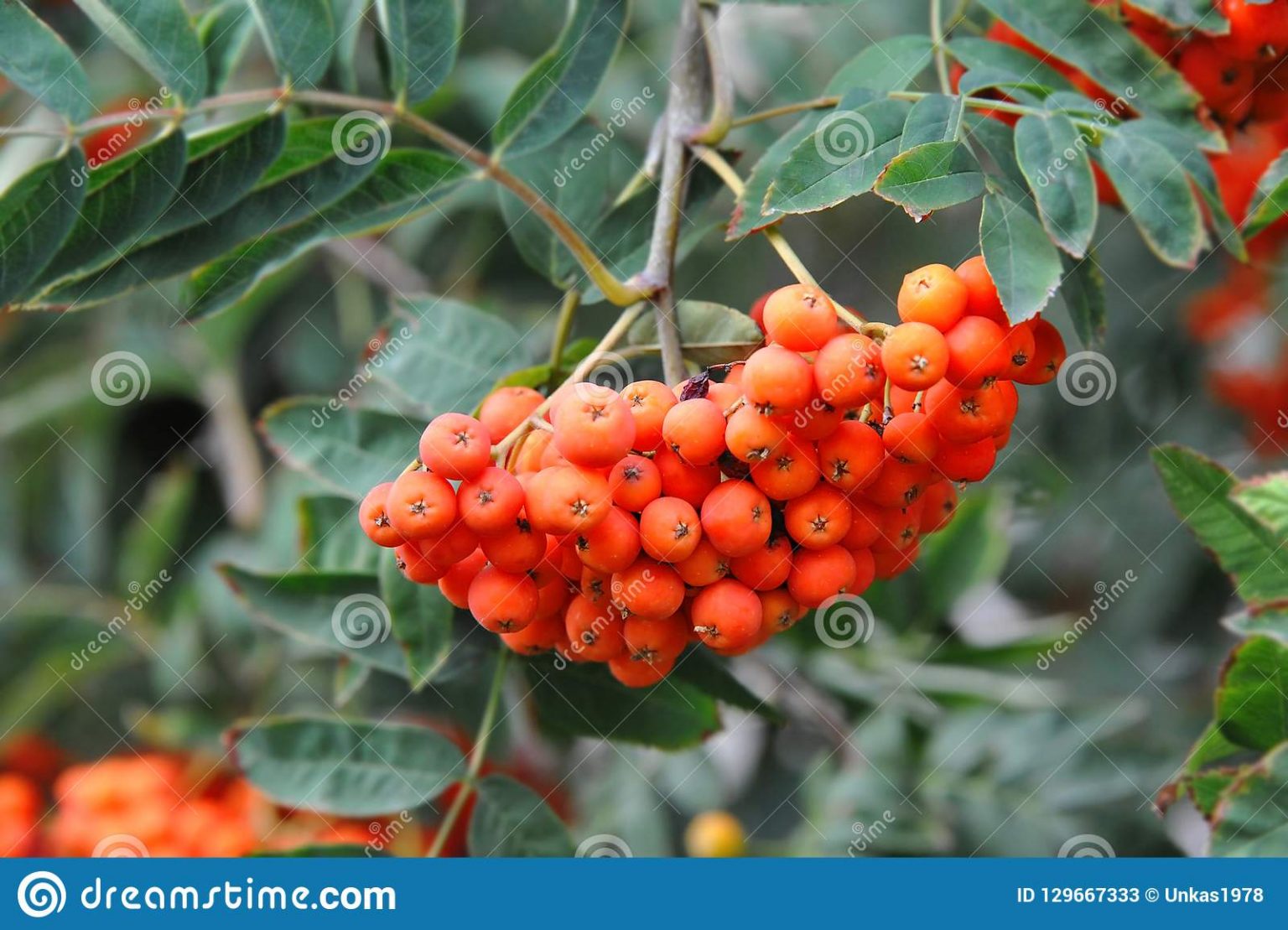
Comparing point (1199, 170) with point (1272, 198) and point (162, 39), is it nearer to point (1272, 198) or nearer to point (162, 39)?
point (1272, 198)

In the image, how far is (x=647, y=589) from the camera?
1.26 metres

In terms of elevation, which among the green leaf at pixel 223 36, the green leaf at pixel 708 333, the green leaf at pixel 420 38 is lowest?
the green leaf at pixel 708 333

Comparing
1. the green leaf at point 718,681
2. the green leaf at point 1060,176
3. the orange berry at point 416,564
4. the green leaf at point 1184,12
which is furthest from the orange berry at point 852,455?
the green leaf at point 1184,12

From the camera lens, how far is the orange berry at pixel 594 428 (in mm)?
1189

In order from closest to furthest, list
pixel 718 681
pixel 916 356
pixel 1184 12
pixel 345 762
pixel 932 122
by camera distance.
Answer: pixel 916 356
pixel 932 122
pixel 1184 12
pixel 718 681
pixel 345 762

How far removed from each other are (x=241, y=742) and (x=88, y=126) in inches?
38.1

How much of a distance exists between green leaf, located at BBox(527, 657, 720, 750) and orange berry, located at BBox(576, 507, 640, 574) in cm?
57

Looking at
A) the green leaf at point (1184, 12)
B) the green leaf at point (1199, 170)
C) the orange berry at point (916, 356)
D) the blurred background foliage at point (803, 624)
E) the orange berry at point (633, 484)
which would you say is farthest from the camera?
the blurred background foliage at point (803, 624)

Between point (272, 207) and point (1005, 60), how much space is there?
1094mm

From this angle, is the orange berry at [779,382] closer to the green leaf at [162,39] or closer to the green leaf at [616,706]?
the green leaf at [616,706]

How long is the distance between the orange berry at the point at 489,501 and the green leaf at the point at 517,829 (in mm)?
718

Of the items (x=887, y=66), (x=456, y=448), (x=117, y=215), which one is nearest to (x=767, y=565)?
(x=456, y=448)

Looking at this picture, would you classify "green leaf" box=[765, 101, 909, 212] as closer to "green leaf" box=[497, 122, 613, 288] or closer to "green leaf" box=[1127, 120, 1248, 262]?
"green leaf" box=[1127, 120, 1248, 262]

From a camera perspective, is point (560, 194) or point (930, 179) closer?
point (930, 179)
